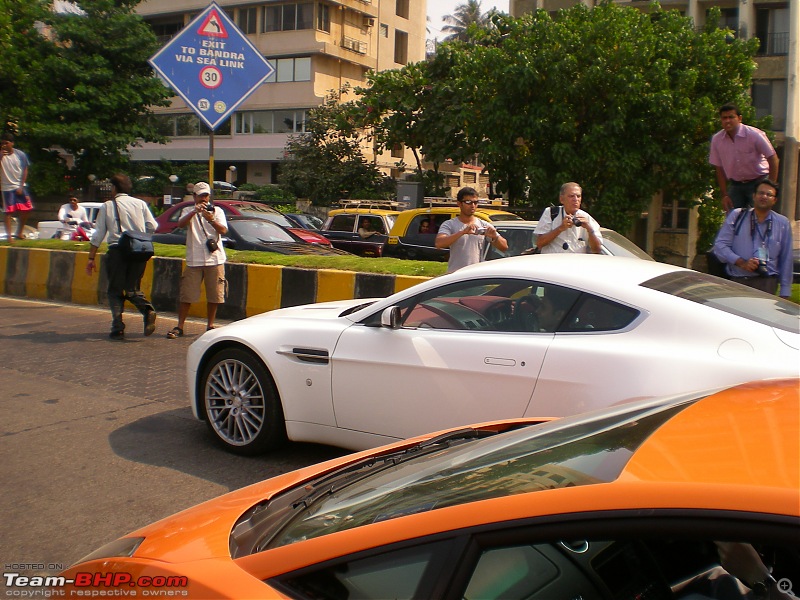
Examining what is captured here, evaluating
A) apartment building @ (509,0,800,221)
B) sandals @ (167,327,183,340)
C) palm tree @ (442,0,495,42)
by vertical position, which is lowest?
sandals @ (167,327,183,340)

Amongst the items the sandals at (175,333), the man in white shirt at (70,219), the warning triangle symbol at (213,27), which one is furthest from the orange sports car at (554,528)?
the man in white shirt at (70,219)

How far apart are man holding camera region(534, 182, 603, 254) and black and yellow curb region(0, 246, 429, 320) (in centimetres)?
232

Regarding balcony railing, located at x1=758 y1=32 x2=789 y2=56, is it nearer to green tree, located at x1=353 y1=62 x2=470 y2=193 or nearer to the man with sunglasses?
green tree, located at x1=353 y1=62 x2=470 y2=193

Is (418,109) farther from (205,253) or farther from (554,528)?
(554,528)

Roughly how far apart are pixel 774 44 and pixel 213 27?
27.3 meters

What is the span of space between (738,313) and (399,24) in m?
49.2

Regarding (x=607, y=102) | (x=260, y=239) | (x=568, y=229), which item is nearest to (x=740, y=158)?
(x=568, y=229)

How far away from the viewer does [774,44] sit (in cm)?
3056

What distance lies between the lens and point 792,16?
96.0ft

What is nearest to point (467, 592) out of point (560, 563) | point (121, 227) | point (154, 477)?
point (560, 563)

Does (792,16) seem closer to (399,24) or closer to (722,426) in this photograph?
Answer: (399,24)

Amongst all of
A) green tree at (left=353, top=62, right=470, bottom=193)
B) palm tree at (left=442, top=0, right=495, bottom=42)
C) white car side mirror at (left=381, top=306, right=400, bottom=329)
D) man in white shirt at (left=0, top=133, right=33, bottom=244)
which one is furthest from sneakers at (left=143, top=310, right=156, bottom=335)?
palm tree at (left=442, top=0, right=495, bottom=42)

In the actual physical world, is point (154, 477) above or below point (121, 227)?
below

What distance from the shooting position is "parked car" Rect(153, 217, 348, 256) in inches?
520
